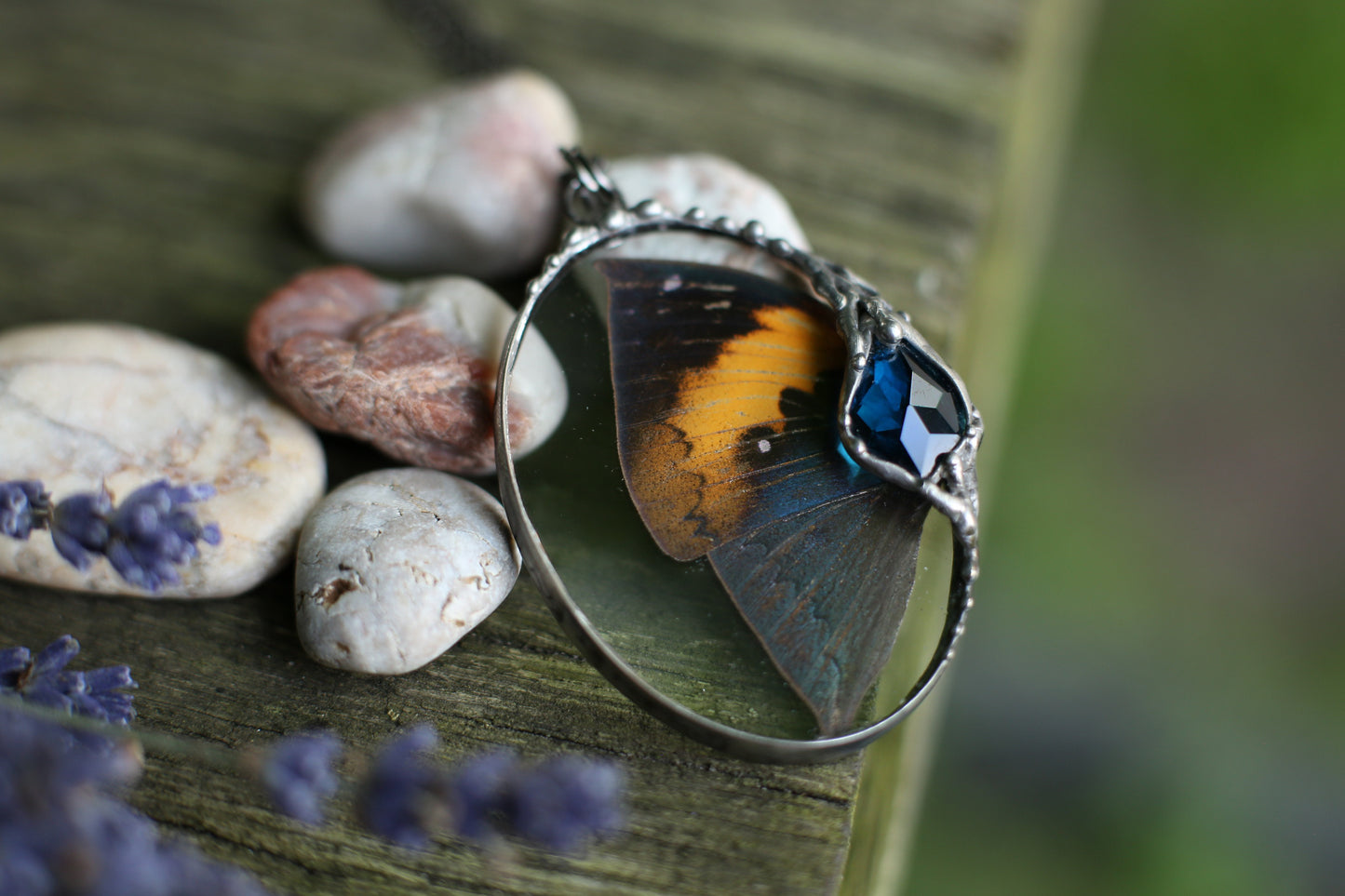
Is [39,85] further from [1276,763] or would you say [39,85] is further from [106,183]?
[1276,763]

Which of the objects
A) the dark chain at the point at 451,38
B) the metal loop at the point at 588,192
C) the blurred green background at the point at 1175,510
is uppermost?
the dark chain at the point at 451,38

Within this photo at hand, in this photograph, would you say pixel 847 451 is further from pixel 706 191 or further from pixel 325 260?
pixel 325 260

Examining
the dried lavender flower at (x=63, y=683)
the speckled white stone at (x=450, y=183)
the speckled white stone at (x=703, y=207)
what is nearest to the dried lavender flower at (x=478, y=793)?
the dried lavender flower at (x=63, y=683)

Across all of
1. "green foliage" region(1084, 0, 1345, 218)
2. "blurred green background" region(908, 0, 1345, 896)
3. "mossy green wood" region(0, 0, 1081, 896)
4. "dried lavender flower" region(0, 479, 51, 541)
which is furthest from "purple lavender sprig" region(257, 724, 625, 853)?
"green foliage" region(1084, 0, 1345, 218)

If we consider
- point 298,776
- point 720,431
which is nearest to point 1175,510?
point 720,431

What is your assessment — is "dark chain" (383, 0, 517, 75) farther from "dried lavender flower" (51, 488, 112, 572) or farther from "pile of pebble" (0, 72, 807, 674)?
"dried lavender flower" (51, 488, 112, 572)

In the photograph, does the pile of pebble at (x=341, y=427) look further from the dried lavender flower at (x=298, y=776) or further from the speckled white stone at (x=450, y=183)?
the dried lavender flower at (x=298, y=776)
